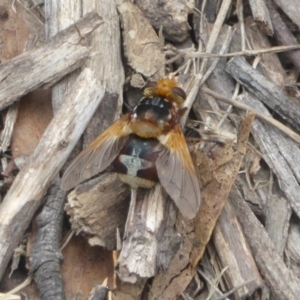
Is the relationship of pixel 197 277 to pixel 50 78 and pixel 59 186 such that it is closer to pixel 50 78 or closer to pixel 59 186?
pixel 59 186

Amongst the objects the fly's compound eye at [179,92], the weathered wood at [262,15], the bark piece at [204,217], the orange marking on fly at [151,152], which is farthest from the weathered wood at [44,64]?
the weathered wood at [262,15]

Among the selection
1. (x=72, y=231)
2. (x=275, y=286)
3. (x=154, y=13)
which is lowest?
(x=275, y=286)

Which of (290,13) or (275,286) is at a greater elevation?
(290,13)

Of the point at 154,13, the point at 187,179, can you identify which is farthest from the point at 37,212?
the point at 154,13

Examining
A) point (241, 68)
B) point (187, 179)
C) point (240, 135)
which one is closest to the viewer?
point (187, 179)

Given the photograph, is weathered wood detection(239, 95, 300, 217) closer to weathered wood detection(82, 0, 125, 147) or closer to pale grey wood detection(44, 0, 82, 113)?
weathered wood detection(82, 0, 125, 147)

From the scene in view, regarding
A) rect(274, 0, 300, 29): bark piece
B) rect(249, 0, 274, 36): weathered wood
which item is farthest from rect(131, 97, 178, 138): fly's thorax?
rect(274, 0, 300, 29): bark piece

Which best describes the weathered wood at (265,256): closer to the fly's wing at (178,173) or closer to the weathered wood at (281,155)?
the weathered wood at (281,155)

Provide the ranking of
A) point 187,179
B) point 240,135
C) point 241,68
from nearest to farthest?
point 187,179 → point 240,135 → point 241,68
